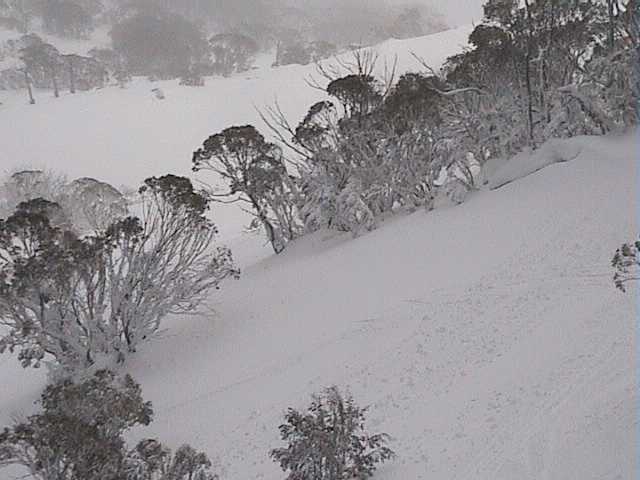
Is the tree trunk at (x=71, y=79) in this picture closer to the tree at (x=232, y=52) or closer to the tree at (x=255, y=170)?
the tree at (x=232, y=52)

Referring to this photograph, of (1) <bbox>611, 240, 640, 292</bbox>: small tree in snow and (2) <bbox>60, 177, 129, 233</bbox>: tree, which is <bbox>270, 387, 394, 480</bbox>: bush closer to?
(1) <bbox>611, 240, 640, 292</bbox>: small tree in snow

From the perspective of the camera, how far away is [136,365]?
1161cm

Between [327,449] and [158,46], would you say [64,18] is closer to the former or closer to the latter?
[158,46]

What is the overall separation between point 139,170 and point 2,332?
832 inches

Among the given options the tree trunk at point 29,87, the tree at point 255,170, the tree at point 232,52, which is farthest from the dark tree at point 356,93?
the tree at point 232,52

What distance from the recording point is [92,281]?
11242mm

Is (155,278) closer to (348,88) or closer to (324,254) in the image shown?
(324,254)

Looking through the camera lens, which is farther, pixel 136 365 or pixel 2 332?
pixel 2 332

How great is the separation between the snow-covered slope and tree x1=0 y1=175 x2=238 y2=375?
862 mm

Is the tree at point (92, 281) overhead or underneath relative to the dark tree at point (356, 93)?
underneath

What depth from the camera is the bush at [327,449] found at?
19.4 ft

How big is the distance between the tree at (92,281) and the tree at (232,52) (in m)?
46.1

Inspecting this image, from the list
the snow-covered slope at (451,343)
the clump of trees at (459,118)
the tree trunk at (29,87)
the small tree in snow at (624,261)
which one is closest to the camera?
the small tree in snow at (624,261)

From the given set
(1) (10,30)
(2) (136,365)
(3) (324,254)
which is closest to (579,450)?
(2) (136,365)
